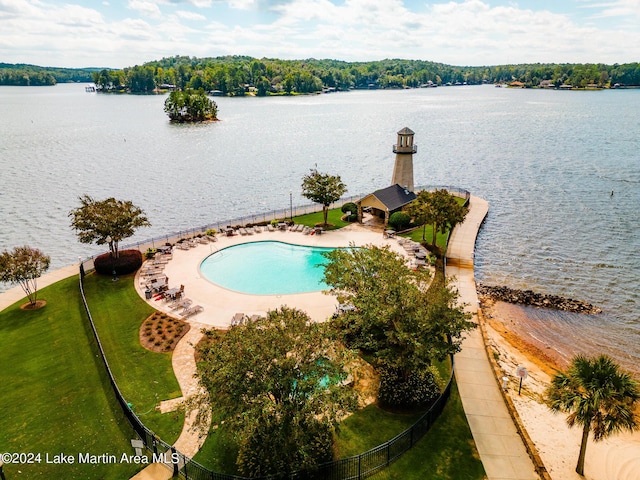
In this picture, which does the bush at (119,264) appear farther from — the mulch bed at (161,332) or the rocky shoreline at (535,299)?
the rocky shoreline at (535,299)

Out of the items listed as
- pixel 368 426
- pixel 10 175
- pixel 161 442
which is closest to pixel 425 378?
pixel 368 426

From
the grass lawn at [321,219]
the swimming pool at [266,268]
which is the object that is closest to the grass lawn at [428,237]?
the grass lawn at [321,219]

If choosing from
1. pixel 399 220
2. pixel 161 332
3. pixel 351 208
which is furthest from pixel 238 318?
pixel 351 208

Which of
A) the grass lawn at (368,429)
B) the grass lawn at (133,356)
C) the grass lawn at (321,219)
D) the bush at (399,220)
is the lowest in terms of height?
the grass lawn at (368,429)

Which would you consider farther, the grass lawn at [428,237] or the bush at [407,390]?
the grass lawn at [428,237]

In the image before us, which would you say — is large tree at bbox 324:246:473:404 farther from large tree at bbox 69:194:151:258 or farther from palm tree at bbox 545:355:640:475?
large tree at bbox 69:194:151:258

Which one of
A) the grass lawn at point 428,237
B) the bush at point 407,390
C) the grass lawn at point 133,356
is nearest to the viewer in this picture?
the grass lawn at point 133,356
